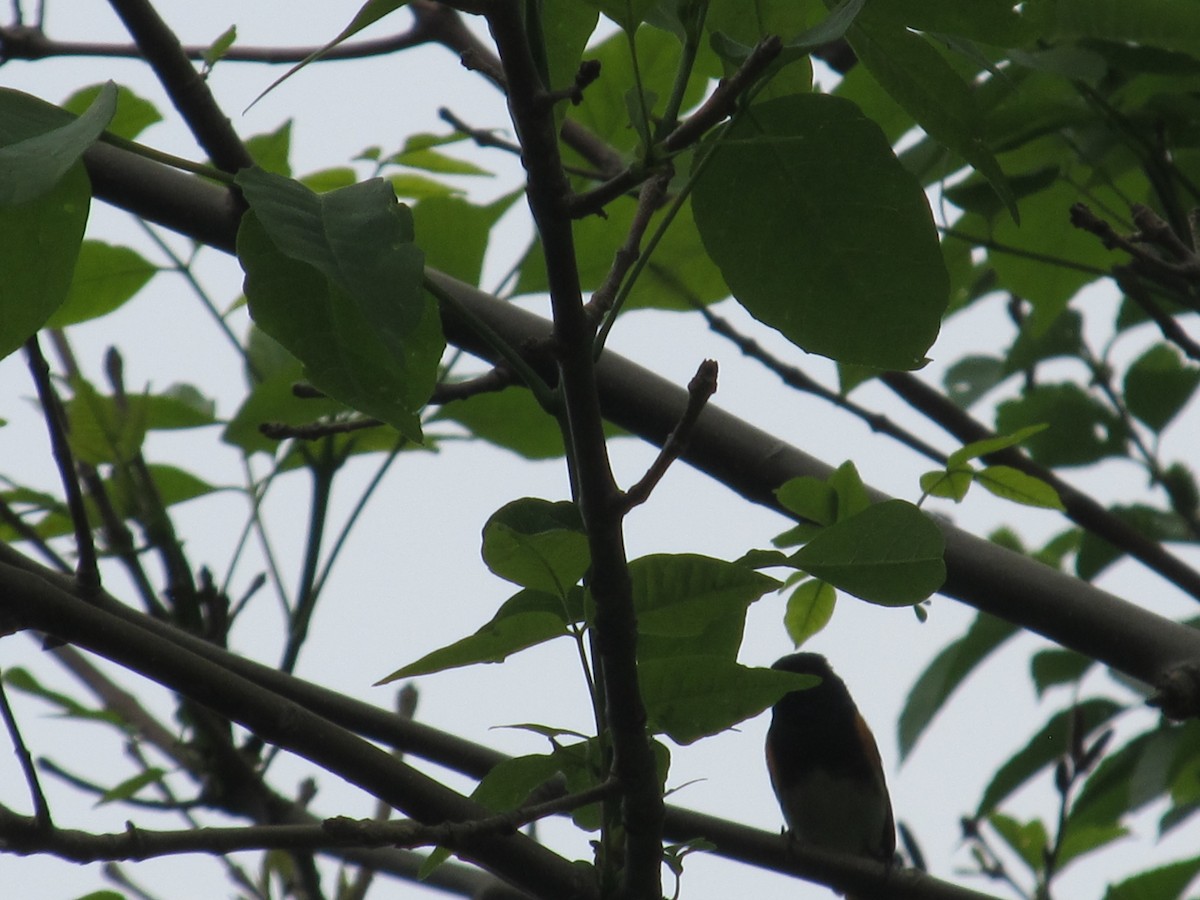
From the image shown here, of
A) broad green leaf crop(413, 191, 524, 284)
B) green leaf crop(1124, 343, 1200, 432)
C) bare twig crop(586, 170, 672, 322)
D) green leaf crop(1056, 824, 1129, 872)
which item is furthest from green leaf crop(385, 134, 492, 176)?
A: green leaf crop(1056, 824, 1129, 872)

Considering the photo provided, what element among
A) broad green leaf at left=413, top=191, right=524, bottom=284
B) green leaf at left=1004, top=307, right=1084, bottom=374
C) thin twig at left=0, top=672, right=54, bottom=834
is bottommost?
thin twig at left=0, top=672, right=54, bottom=834

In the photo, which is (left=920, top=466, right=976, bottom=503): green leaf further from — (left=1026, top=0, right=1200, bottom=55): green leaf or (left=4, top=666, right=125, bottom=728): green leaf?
(left=4, top=666, right=125, bottom=728): green leaf

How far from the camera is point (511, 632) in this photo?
105 centimetres

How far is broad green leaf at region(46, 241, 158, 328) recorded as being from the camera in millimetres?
1935

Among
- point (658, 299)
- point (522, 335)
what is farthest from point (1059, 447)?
point (522, 335)

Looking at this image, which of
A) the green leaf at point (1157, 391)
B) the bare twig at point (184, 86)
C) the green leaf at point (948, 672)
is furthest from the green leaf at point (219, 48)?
the green leaf at point (1157, 391)

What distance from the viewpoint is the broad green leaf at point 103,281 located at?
193 centimetres

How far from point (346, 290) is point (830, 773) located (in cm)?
365

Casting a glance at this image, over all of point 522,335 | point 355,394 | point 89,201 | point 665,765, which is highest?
point 522,335

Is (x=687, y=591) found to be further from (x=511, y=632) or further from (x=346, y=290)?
(x=346, y=290)

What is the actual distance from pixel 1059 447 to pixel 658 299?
3.80ft

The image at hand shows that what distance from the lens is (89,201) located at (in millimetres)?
923

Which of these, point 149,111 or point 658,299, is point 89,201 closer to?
point 149,111

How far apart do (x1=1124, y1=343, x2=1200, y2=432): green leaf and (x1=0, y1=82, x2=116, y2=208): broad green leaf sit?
256 centimetres
